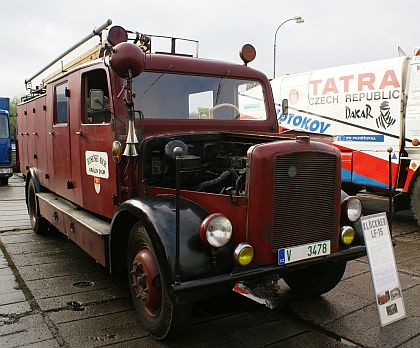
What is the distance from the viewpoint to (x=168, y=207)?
310 cm

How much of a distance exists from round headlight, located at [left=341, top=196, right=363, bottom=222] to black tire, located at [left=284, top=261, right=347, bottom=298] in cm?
46

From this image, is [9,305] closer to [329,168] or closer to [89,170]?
[89,170]

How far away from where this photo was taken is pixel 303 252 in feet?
10.2

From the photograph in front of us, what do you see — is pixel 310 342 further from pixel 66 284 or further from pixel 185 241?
pixel 66 284

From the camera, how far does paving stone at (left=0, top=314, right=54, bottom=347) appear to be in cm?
322

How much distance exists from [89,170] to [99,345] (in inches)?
73.9

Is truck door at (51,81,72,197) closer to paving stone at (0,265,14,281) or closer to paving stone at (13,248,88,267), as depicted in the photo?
paving stone at (13,248,88,267)

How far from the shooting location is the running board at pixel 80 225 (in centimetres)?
380

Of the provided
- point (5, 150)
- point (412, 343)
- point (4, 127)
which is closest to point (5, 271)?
point (412, 343)

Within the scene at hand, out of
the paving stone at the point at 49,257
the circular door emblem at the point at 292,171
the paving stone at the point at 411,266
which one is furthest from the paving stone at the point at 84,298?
the paving stone at the point at 411,266

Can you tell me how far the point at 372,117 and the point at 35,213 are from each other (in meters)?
5.83

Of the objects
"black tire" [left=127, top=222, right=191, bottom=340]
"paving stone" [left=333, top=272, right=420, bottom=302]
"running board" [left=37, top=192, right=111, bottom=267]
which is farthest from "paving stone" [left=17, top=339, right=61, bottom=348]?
"paving stone" [left=333, top=272, right=420, bottom=302]

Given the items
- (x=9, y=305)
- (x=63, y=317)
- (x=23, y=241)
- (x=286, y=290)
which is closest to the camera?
(x=63, y=317)

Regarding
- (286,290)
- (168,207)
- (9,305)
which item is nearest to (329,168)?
(168,207)
